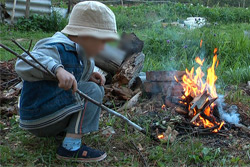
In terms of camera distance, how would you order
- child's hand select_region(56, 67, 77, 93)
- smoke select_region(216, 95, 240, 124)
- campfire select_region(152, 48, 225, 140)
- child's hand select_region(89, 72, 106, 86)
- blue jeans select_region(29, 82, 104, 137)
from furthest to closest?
smoke select_region(216, 95, 240, 124) < campfire select_region(152, 48, 225, 140) < child's hand select_region(89, 72, 106, 86) < blue jeans select_region(29, 82, 104, 137) < child's hand select_region(56, 67, 77, 93)

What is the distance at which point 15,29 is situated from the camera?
7.45 m

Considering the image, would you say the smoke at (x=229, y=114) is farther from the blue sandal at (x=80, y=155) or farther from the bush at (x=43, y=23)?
the bush at (x=43, y=23)

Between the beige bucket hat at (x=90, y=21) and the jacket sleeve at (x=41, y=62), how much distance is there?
0.60 feet

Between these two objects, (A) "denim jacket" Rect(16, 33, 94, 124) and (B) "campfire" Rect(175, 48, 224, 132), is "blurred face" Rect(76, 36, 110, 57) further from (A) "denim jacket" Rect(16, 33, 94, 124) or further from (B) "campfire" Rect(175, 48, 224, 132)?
(B) "campfire" Rect(175, 48, 224, 132)

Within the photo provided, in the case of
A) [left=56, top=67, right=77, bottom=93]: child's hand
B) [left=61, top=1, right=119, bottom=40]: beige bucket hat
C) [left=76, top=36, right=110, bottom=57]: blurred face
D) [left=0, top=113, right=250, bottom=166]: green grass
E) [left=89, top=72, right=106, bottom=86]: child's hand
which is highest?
[left=61, top=1, right=119, bottom=40]: beige bucket hat

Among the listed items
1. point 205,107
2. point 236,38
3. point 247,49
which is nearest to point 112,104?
point 205,107

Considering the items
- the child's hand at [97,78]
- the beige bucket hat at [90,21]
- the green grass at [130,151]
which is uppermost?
the beige bucket hat at [90,21]

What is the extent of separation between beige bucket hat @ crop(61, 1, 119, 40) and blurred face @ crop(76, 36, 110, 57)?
0.03 metres

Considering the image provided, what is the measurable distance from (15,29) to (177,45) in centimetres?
427

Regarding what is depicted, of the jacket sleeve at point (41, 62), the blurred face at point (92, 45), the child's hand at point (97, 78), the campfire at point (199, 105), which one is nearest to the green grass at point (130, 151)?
the campfire at point (199, 105)

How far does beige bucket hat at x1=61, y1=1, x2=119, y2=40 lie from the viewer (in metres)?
2.10

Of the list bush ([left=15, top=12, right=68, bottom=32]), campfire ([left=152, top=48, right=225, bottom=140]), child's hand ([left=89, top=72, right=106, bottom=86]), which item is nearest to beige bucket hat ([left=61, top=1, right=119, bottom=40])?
child's hand ([left=89, top=72, right=106, bottom=86])

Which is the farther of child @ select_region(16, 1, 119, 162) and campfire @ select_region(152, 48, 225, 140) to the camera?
campfire @ select_region(152, 48, 225, 140)

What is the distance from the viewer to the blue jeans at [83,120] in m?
2.18
